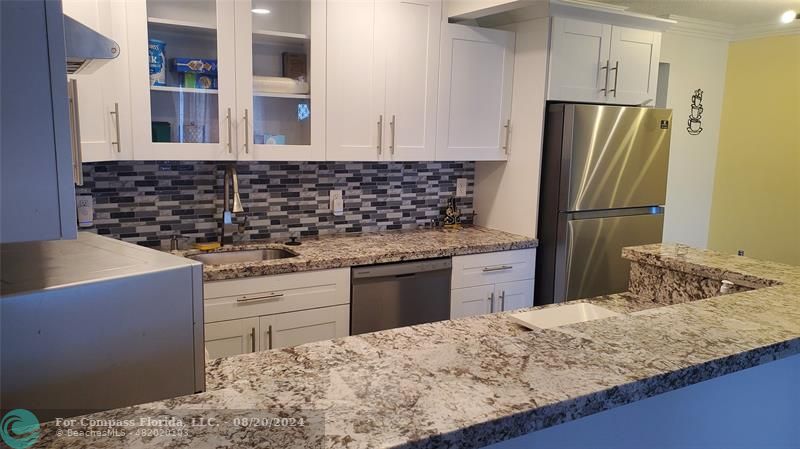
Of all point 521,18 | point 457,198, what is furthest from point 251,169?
point 521,18

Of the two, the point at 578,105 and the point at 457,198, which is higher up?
the point at 578,105

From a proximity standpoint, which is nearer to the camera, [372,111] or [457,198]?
[372,111]

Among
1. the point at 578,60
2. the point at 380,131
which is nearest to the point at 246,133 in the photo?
the point at 380,131

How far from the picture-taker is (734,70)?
4.75 m

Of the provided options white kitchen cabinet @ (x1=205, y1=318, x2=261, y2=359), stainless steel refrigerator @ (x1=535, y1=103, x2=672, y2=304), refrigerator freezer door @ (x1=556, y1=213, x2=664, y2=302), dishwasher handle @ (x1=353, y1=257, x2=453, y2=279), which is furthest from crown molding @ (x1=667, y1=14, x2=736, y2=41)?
white kitchen cabinet @ (x1=205, y1=318, x2=261, y2=359)

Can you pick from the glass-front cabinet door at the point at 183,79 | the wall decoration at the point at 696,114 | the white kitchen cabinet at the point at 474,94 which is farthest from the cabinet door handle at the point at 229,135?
the wall decoration at the point at 696,114

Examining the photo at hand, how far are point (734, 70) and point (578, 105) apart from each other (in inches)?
96.0

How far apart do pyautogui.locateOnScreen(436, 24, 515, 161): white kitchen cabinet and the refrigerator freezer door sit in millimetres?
655

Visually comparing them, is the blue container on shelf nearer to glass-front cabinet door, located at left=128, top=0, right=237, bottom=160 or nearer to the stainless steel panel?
glass-front cabinet door, located at left=128, top=0, right=237, bottom=160

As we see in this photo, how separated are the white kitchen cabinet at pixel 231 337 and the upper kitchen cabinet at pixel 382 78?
3.12 feet

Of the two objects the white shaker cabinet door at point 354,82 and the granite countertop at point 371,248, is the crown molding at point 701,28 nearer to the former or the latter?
the granite countertop at point 371,248

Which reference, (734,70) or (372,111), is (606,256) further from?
(734,70)

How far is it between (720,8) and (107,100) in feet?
12.6

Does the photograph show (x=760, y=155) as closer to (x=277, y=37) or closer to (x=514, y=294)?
(x=514, y=294)
